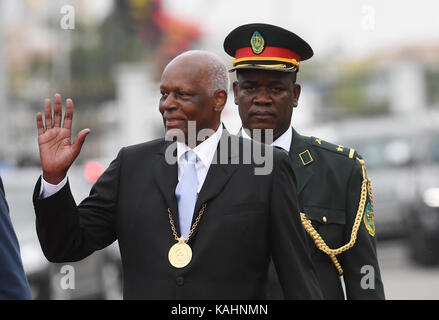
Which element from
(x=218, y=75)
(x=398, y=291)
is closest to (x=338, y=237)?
(x=218, y=75)

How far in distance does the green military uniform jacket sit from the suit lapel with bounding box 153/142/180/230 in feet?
2.48

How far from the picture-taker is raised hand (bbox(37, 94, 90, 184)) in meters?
3.52

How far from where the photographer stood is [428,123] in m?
16.5

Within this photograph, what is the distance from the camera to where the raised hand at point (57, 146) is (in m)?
3.52

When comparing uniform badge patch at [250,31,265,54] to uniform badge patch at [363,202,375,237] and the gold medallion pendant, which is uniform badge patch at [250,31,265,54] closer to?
uniform badge patch at [363,202,375,237]

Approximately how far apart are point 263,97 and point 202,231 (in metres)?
1.09

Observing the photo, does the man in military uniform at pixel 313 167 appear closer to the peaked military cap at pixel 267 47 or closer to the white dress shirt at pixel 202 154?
the peaked military cap at pixel 267 47

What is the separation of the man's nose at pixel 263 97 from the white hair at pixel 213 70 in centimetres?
71

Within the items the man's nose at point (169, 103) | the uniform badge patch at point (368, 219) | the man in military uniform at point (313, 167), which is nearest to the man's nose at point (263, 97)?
the man in military uniform at point (313, 167)

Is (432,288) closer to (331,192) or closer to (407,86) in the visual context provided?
(331,192)

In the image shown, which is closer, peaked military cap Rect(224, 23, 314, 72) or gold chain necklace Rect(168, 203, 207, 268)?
gold chain necklace Rect(168, 203, 207, 268)

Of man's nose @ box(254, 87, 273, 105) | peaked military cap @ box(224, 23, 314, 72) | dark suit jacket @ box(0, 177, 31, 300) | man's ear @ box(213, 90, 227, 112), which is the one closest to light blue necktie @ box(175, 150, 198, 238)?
man's ear @ box(213, 90, 227, 112)

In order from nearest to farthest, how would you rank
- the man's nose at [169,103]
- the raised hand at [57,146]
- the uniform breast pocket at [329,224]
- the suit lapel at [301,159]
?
1. the raised hand at [57,146]
2. the man's nose at [169,103]
3. the uniform breast pocket at [329,224]
4. the suit lapel at [301,159]

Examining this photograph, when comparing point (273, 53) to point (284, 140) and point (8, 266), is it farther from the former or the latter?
point (8, 266)
